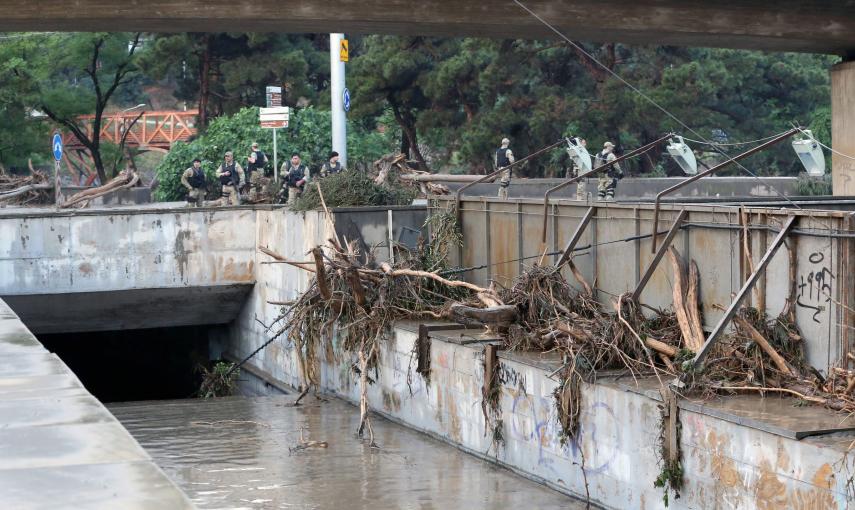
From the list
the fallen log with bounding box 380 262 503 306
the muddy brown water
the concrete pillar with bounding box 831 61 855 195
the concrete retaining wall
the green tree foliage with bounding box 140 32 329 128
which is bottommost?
the muddy brown water

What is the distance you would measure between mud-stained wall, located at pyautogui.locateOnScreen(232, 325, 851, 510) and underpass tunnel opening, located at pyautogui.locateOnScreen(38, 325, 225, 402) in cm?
1366

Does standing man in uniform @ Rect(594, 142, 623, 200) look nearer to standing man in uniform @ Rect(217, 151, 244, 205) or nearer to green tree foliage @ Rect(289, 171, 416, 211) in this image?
green tree foliage @ Rect(289, 171, 416, 211)

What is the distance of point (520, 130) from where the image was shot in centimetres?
4262

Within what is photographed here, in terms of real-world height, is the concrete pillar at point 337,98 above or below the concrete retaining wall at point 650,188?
above

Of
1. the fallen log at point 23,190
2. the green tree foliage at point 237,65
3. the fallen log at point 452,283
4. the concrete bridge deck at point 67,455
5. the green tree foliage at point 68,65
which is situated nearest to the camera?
the concrete bridge deck at point 67,455

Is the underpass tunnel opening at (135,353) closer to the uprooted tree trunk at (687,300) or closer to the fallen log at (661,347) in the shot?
the uprooted tree trunk at (687,300)

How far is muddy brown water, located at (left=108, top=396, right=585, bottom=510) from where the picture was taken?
49.5 ft

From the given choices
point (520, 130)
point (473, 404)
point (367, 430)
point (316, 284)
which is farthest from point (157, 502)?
point (520, 130)

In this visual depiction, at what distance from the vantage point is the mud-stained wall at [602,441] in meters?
10.8

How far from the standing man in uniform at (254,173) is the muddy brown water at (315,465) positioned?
884cm

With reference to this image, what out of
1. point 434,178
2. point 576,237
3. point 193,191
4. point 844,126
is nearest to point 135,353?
point 193,191

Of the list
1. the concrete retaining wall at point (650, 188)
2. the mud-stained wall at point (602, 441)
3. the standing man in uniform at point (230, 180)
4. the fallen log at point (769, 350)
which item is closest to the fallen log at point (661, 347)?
the mud-stained wall at point (602, 441)

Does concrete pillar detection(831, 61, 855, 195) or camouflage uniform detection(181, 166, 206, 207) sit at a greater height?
concrete pillar detection(831, 61, 855, 195)

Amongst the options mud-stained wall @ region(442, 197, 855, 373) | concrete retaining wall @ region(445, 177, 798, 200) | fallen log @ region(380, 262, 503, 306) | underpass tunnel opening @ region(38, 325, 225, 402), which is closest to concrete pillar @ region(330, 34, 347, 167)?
concrete retaining wall @ region(445, 177, 798, 200)
